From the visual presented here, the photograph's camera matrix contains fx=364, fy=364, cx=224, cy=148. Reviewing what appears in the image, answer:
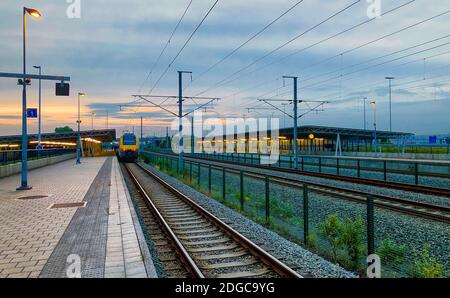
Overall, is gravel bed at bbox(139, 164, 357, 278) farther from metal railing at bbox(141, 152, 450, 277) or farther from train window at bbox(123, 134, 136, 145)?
train window at bbox(123, 134, 136, 145)

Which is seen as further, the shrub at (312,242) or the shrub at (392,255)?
the shrub at (312,242)

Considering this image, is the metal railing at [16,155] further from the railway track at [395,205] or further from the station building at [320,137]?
the station building at [320,137]

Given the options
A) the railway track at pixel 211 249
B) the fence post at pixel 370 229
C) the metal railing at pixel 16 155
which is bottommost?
the railway track at pixel 211 249

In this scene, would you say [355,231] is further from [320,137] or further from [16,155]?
[320,137]

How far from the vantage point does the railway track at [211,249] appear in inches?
243

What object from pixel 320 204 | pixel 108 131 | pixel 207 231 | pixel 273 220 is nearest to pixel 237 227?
pixel 207 231

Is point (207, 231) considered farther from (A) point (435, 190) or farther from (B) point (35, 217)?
(A) point (435, 190)

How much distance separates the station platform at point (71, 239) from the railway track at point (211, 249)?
681 mm

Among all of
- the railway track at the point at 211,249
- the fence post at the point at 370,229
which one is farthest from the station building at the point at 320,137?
the fence post at the point at 370,229

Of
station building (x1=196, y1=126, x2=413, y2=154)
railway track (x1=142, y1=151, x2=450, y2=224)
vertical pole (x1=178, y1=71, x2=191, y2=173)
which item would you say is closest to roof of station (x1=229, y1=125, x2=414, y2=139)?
station building (x1=196, y1=126, x2=413, y2=154)

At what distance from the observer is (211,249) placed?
7582mm

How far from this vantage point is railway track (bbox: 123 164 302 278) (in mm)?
6161

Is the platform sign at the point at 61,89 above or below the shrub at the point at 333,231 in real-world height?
above

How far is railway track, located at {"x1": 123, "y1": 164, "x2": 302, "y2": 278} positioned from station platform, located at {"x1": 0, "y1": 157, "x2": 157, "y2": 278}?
681mm
